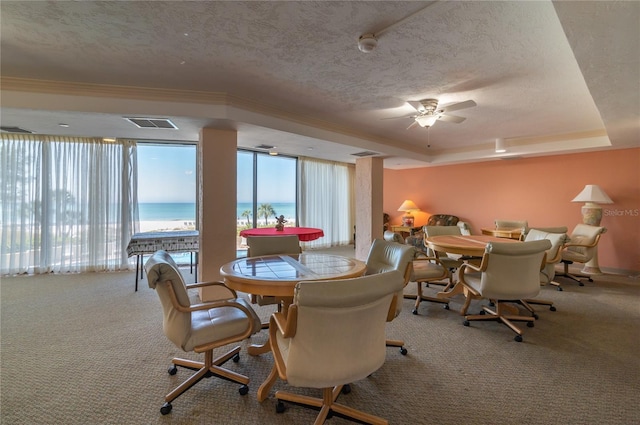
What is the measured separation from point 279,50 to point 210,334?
2227 millimetres

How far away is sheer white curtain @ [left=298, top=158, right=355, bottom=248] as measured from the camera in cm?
729

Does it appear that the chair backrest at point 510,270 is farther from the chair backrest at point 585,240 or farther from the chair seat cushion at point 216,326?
the chair backrest at point 585,240

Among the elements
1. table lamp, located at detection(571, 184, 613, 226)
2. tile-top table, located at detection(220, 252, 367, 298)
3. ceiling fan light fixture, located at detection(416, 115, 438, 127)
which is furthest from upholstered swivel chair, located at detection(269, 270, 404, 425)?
table lamp, located at detection(571, 184, 613, 226)

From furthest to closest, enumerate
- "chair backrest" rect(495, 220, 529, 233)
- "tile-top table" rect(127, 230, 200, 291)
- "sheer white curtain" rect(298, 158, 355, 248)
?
"sheer white curtain" rect(298, 158, 355, 248), "chair backrest" rect(495, 220, 529, 233), "tile-top table" rect(127, 230, 200, 291)

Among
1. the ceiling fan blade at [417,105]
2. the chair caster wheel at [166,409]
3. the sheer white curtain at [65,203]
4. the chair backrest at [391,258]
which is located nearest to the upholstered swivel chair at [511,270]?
the chair backrest at [391,258]

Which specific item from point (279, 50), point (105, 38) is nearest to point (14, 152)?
point (105, 38)

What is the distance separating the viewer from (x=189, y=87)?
10.3ft

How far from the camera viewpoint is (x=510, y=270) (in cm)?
274

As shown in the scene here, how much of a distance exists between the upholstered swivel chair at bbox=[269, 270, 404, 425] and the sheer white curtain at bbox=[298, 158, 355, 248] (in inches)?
228

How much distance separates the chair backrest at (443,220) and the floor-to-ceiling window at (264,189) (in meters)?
3.55

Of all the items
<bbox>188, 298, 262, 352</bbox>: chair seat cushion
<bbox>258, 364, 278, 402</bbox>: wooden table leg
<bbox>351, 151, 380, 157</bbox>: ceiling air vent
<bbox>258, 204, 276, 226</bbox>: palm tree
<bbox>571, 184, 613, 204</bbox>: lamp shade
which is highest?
<bbox>351, 151, 380, 157</bbox>: ceiling air vent

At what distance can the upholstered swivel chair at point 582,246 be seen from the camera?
4598 millimetres

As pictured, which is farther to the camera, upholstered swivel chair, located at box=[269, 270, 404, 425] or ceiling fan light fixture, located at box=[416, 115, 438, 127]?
ceiling fan light fixture, located at box=[416, 115, 438, 127]

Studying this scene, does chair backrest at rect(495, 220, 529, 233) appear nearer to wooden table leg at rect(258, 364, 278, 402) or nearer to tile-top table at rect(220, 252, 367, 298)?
tile-top table at rect(220, 252, 367, 298)
